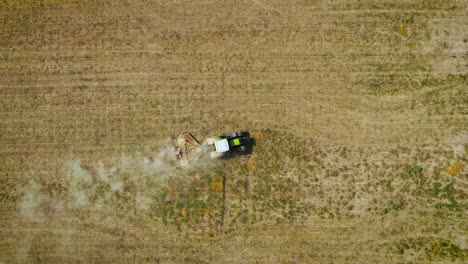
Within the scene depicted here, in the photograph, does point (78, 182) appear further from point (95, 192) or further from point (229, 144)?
point (229, 144)

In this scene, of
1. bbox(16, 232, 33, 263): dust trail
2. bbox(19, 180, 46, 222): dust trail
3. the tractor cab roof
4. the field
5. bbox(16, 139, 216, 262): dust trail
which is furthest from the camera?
bbox(19, 180, 46, 222): dust trail

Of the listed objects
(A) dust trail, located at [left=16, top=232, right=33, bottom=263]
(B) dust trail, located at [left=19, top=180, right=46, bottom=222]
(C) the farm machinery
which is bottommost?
(A) dust trail, located at [left=16, top=232, right=33, bottom=263]

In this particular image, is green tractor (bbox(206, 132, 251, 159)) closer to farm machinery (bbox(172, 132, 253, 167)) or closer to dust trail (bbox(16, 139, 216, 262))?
farm machinery (bbox(172, 132, 253, 167))

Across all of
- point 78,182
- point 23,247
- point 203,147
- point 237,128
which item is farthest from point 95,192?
point 237,128

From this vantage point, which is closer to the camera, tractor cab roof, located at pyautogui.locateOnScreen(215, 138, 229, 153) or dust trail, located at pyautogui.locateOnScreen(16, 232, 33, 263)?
tractor cab roof, located at pyautogui.locateOnScreen(215, 138, 229, 153)

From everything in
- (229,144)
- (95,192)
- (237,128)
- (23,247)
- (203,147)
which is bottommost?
(23,247)

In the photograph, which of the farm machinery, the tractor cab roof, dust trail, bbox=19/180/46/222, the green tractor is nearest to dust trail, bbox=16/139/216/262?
dust trail, bbox=19/180/46/222
